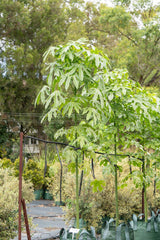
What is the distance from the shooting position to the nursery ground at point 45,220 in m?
4.56

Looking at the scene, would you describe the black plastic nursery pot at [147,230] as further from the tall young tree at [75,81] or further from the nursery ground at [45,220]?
the nursery ground at [45,220]

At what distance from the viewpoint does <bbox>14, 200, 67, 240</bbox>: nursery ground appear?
4.56 metres

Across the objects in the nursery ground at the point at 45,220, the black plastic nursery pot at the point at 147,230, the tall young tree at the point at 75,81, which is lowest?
the nursery ground at the point at 45,220

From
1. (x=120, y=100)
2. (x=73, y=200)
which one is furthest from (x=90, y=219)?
(x=120, y=100)

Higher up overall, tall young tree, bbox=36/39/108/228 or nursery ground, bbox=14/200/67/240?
tall young tree, bbox=36/39/108/228

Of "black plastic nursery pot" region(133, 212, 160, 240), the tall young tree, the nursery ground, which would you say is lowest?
the nursery ground

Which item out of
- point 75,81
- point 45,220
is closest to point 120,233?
point 75,81

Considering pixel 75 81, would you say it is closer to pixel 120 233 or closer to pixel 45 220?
pixel 120 233

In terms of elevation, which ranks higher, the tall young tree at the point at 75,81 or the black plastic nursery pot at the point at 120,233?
the tall young tree at the point at 75,81

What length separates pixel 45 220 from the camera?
5859 millimetres

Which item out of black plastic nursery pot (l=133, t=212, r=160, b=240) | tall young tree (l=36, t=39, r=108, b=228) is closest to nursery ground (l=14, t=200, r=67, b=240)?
black plastic nursery pot (l=133, t=212, r=160, b=240)

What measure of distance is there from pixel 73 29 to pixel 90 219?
406 inches

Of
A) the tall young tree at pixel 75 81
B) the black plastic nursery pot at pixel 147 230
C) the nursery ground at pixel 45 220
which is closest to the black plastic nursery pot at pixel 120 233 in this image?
the black plastic nursery pot at pixel 147 230

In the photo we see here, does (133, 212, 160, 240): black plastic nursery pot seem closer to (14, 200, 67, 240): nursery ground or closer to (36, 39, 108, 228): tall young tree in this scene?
(36, 39, 108, 228): tall young tree
